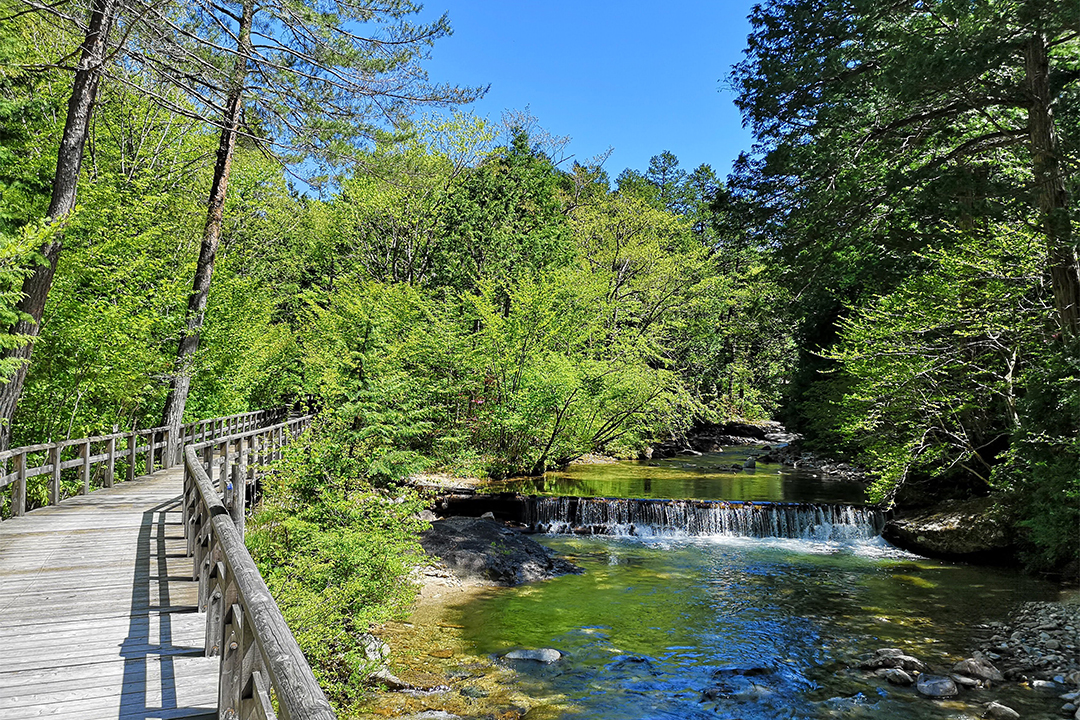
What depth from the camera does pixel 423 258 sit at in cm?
2908

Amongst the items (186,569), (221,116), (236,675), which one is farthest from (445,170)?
(236,675)

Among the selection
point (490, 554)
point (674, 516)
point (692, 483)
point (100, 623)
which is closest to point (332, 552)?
point (100, 623)

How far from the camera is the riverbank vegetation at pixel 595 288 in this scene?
31.6 feet

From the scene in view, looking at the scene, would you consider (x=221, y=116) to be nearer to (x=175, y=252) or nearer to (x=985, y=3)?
(x=175, y=252)

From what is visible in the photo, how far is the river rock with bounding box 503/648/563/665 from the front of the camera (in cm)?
908

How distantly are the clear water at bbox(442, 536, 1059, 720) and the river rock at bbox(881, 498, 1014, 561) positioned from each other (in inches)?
19.9

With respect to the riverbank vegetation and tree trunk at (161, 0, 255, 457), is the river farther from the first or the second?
tree trunk at (161, 0, 255, 457)

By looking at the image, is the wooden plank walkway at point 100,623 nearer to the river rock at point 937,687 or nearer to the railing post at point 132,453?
the railing post at point 132,453

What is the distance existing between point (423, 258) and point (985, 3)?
75.8ft

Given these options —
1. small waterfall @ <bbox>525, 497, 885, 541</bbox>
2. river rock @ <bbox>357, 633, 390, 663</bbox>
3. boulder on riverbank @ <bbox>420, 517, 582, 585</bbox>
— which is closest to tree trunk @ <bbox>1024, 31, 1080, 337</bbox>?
small waterfall @ <bbox>525, 497, 885, 541</bbox>

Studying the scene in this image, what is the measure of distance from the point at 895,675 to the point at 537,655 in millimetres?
4668

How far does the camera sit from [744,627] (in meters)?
10.4

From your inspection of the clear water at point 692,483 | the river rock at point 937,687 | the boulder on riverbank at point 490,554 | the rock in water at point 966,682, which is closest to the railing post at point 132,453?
the boulder on riverbank at point 490,554

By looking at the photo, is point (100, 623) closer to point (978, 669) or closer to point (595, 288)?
point (978, 669)
